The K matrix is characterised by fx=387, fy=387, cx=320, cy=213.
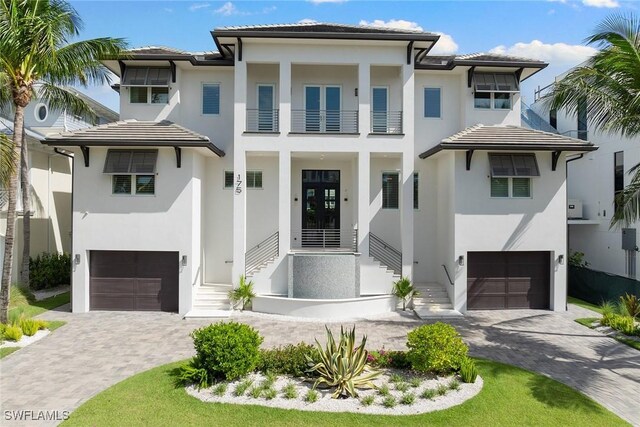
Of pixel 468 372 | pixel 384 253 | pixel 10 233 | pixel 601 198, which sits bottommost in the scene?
pixel 468 372

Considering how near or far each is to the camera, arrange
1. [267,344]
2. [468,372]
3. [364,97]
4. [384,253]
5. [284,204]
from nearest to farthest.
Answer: [468,372]
[267,344]
[284,204]
[364,97]
[384,253]

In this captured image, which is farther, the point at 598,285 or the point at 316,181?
the point at 316,181

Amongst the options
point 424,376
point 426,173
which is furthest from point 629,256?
point 424,376

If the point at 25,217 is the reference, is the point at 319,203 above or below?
above

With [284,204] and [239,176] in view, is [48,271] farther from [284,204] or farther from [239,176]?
[284,204]

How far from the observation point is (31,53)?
1155 cm

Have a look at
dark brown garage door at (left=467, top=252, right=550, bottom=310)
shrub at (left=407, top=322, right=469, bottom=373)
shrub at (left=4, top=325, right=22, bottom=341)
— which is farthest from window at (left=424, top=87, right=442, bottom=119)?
shrub at (left=4, top=325, right=22, bottom=341)

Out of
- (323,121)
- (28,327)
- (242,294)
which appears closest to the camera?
(28,327)

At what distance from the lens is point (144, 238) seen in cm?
1464

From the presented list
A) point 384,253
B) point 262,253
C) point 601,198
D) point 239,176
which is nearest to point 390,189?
point 384,253

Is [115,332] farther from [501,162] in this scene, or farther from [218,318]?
[501,162]

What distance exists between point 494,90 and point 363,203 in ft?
26.1

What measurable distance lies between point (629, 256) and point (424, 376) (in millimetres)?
17564

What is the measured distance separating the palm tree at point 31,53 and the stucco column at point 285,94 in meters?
6.07
